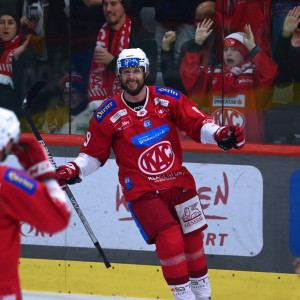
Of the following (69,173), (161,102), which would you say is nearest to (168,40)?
(161,102)

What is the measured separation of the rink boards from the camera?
591cm

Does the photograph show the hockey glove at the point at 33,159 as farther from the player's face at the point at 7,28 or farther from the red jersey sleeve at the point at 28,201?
the player's face at the point at 7,28

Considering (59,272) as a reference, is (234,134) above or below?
above

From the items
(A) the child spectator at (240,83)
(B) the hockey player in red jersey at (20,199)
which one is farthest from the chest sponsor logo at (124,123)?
(B) the hockey player in red jersey at (20,199)

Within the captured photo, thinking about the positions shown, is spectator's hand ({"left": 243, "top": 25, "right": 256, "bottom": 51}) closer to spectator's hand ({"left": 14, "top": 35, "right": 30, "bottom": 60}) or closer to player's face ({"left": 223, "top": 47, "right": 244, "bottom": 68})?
player's face ({"left": 223, "top": 47, "right": 244, "bottom": 68})

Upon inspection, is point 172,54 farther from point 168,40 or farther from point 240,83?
point 240,83

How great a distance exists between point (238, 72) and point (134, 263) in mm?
1533

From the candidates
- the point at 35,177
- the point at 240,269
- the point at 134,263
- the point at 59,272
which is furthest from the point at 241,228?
the point at 35,177

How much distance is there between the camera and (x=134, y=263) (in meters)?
6.15

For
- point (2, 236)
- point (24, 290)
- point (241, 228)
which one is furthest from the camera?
point (24, 290)

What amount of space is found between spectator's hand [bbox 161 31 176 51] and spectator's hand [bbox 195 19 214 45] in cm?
17

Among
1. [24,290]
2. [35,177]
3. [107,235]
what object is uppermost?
[35,177]

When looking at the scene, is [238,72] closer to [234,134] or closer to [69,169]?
[234,134]

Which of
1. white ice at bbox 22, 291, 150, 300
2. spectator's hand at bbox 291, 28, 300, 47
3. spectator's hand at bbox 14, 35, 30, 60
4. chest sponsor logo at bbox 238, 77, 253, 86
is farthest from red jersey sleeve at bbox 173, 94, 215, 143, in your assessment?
spectator's hand at bbox 14, 35, 30, 60
